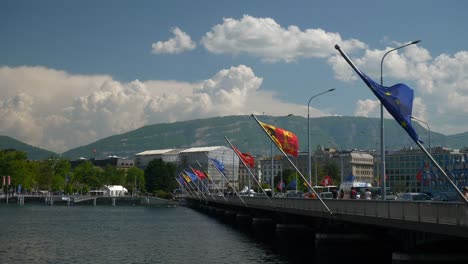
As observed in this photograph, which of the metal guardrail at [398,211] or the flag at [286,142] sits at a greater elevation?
the flag at [286,142]

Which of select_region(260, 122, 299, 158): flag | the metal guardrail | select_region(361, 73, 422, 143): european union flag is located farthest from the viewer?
select_region(260, 122, 299, 158): flag

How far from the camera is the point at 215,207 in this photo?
16638 cm

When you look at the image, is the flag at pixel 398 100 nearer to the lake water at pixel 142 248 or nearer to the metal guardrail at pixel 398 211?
the metal guardrail at pixel 398 211

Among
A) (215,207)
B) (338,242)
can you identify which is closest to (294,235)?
(338,242)

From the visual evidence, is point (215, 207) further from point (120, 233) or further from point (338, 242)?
point (338, 242)

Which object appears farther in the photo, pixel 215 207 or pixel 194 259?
pixel 215 207

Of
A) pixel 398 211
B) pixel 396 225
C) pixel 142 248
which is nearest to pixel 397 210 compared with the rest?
pixel 398 211

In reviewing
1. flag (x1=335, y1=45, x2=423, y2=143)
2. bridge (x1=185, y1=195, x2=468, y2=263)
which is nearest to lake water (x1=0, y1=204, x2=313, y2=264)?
bridge (x1=185, y1=195, x2=468, y2=263)

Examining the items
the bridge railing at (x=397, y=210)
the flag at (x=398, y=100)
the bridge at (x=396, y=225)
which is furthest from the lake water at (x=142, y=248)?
the flag at (x=398, y=100)

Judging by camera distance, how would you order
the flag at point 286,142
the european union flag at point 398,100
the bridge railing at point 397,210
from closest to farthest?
the bridge railing at point 397,210
the european union flag at point 398,100
the flag at point 286,142

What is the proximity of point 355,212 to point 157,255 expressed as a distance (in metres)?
17.0

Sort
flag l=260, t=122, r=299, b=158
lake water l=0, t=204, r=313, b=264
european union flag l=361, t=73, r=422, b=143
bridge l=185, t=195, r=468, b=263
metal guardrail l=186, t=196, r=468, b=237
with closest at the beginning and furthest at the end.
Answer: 1. metal guardrail l=186, t=196, r=468, b=237
2. bridge l=185, t=195, r=468, b=263
3. european union flag l=361, t=73, r=422, b=143
4. lake water l=0, t=204, r=313, b=264
5. flag l=260, t=122, r=299, b=158

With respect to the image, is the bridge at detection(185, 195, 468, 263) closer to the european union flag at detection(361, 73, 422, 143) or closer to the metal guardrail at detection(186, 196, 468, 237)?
the metal guardrail at detection(186, 196, 468, 237)

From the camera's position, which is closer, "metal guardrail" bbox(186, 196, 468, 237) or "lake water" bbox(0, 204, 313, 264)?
"metal guardrail" bbox(186, 196, 468, 237)
